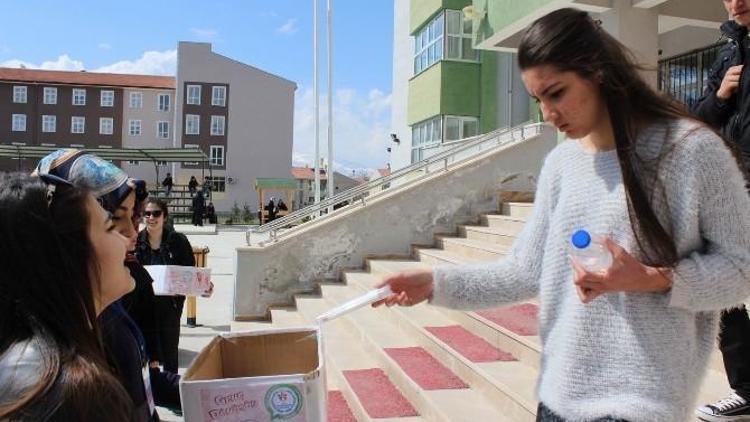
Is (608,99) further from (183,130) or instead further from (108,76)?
(108,76)

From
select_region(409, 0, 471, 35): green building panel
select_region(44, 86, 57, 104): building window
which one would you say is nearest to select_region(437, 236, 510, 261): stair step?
select_region(409, 0, 471, 35): green building panel

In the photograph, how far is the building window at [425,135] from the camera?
18.2 m

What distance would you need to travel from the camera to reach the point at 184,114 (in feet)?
192

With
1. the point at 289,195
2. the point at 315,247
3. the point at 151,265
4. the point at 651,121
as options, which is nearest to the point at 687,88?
the point at 315,247

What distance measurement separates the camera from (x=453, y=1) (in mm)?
17531

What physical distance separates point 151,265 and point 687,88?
9921 millimetres

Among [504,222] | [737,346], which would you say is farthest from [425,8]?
[737,346]

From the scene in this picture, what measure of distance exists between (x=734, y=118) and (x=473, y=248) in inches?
195

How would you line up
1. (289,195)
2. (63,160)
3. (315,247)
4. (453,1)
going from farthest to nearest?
(289,195) < (453,1) < (315,247) < (63,160)

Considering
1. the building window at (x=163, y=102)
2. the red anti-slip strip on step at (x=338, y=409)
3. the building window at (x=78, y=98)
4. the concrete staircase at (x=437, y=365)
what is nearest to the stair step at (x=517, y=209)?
the concrete staircase at (x=437, y=365)

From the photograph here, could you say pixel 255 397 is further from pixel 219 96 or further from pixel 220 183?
pixel 219 96

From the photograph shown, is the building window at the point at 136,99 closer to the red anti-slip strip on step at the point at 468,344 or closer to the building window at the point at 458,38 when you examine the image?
the building window at the point at 458,38

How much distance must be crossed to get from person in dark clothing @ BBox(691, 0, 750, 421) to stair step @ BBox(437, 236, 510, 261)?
367cm

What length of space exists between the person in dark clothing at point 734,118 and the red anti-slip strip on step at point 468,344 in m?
1.71
